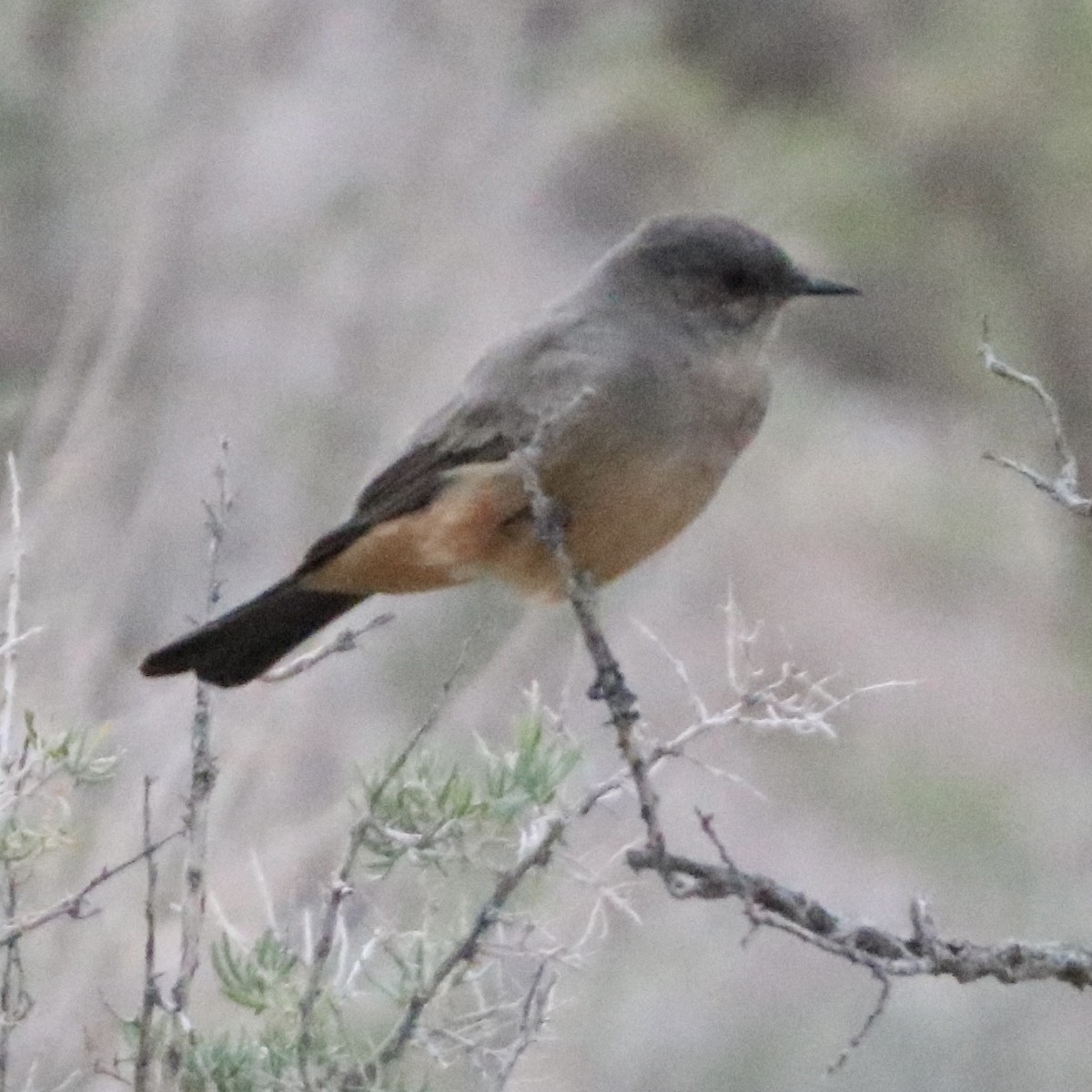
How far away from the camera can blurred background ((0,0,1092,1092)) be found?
3.95m

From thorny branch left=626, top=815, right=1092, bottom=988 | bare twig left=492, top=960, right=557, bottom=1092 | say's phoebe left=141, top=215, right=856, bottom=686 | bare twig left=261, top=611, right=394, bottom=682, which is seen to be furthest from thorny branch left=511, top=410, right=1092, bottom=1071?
say's phoebe left=141, top=215, right=856, bottom=686

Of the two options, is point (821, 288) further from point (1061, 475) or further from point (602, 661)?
point (1061, 475)

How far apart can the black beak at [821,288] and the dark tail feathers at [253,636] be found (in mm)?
805

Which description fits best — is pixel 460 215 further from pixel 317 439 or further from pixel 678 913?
pixel 678 913

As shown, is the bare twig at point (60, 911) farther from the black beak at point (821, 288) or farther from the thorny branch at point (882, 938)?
the black beak at point (821, 288)

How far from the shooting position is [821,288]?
337cm

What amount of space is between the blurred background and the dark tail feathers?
0.13m

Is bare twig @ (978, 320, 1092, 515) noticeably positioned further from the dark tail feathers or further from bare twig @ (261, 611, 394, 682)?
the dark tail feathers

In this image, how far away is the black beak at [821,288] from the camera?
3.33 m

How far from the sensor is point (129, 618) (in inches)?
182

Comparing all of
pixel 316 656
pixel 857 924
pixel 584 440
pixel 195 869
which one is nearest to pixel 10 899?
pixel 195 869

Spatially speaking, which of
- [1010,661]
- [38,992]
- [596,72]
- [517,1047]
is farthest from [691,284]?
[1010,661]

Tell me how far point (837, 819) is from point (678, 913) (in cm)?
119

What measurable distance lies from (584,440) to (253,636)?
62 cm
